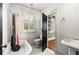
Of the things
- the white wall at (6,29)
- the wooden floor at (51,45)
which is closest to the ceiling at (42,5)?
the white wall at (6,29)

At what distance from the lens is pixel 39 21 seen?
1.86 meters

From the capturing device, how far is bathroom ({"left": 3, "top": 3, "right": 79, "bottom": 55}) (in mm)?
1819

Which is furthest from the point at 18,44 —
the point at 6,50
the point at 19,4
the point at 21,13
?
the point at 19,4

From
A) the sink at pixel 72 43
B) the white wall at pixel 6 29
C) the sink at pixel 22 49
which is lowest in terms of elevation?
the sink at pixel 22 49

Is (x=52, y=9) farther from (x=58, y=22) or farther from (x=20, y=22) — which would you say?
(x=20, y=22)

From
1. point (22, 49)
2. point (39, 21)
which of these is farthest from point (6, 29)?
point (39, 21)

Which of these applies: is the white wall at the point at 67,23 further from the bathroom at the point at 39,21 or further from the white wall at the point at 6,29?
the white wall at the point at 6,29

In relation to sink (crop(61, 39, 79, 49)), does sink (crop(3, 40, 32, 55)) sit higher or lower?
lower

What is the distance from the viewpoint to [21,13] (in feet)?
6.09

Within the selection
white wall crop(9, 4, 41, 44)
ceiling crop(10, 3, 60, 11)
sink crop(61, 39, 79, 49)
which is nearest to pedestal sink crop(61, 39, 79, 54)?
sink crop(61, 39, 79, 49)

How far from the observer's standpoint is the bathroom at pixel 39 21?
5.97 ft

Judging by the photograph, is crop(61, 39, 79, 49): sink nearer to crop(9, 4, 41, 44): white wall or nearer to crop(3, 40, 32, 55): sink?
crop(9, 4, 41, 44): white wall
